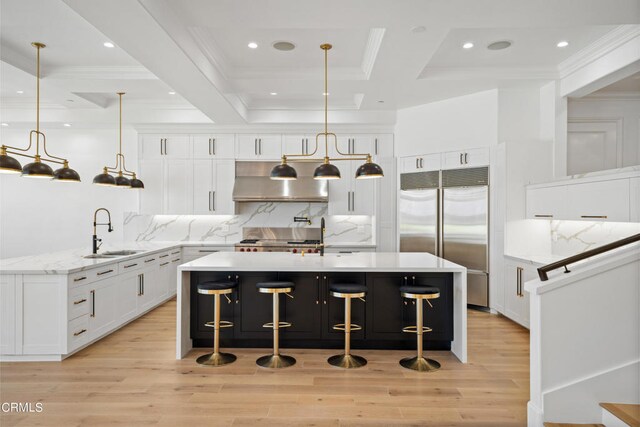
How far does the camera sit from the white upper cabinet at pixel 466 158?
18.2 ft

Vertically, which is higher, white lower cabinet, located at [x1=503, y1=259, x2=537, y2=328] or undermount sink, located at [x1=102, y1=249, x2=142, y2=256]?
undermount sink, located at [x1=102, y1=249, x2=142, y2=256]

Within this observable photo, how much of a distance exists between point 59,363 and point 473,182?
209 inches

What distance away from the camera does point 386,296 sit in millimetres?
4023

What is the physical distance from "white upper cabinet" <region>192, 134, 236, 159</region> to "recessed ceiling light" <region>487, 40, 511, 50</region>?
432 cm

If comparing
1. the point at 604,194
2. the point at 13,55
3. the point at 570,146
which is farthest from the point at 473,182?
the point at 13,55

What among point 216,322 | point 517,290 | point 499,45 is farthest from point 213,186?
point 517,290

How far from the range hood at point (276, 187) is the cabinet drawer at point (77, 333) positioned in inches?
129

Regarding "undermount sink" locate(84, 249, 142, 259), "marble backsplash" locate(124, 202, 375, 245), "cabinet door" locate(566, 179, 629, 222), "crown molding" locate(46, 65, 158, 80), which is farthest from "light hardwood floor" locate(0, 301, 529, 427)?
"marble backsplash" locate(124, 202, 375, 245)

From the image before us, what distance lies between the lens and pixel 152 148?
6.98 metres

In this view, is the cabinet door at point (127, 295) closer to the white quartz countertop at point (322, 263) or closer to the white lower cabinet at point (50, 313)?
the white lower cabinet at point (50, 313)

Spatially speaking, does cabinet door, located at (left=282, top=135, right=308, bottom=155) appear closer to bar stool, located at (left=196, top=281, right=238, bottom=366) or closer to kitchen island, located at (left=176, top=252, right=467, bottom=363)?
kitchen island, located at (left=176, top=252, right=467, bottom=363)

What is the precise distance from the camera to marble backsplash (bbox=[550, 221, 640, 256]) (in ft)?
→ 13.6

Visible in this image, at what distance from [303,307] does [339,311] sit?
14.5 inches

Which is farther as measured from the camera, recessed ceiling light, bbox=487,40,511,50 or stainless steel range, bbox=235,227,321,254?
stainless steel range, bbox=235,227,321,254
